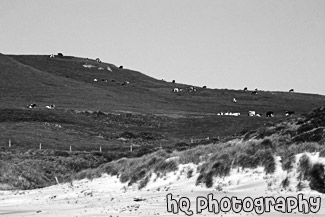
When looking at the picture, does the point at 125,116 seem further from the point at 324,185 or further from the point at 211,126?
the point at 324,185

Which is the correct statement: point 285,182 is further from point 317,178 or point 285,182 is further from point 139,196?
point 139,196

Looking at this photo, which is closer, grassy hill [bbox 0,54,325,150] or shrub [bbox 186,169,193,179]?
shrub [bbox 186,169,193,179]

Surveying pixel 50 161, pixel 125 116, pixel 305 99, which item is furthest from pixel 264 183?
pixel 305 99

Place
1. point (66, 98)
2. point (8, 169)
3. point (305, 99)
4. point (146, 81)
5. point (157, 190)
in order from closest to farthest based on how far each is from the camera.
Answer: point (157, 190) → point (8, 169) → point (66, 98) → point (305, 99) → point (146, 81)

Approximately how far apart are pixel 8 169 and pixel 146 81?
15625 cm

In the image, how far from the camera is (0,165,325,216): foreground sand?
19.7 meters

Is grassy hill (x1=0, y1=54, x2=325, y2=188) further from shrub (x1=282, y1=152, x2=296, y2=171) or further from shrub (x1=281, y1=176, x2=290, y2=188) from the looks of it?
shrub (x1=281, y1=176, x2=290, y2=188)

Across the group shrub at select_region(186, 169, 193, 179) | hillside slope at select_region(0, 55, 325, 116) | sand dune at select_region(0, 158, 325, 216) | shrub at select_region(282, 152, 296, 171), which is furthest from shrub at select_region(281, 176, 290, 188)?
hillside slope at select_region(0, 55, 325, 116)

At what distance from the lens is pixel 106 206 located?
2191 cm

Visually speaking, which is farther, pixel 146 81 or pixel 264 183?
pixel 146 81

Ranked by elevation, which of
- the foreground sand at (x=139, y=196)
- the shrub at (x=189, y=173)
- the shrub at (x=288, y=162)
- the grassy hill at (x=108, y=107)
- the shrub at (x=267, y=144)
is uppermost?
the grassy hill at (x=108, y=107)

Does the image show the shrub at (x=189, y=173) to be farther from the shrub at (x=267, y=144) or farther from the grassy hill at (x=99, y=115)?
the grassy hill at (x=99, y=115)

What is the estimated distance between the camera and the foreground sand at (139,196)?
19656mm

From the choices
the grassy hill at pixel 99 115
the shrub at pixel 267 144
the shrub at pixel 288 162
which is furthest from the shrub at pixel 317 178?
the grassy hill at pixel 99 115
